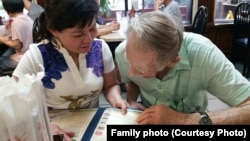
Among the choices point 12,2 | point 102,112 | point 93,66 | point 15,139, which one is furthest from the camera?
point 12,2

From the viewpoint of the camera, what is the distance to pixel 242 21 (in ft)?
12.1

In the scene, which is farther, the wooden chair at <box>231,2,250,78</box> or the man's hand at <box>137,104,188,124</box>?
the wooden chair at <box>231,2,250,78</box>

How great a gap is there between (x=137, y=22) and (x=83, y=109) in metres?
0.47

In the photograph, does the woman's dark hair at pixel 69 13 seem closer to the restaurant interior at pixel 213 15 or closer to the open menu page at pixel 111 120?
the open menu page at pixel 111 120

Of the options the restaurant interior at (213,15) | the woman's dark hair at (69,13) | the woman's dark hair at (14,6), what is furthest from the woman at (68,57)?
the restaurant interior at (213,15)

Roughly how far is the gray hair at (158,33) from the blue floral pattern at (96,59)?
350mm

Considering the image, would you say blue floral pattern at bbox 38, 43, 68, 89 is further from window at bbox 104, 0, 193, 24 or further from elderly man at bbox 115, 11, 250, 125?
window at bbox 104, 0, 193, 24

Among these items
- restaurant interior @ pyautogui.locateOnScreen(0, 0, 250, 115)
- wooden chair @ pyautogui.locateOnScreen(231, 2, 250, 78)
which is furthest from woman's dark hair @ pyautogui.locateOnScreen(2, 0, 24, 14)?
wooden chair @ pyautogui.locateOnScreen(231, 2, 250, 78)

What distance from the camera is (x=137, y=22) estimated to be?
0.98 metres

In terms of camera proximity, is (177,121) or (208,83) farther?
(208,83)

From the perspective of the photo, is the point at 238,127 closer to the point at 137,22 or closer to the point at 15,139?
the point at 137,22

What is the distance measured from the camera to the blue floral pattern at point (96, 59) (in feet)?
4.14

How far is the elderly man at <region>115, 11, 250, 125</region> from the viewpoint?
0.95 m

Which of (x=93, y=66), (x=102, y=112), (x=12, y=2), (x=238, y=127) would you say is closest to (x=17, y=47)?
(x=12, y=2)
